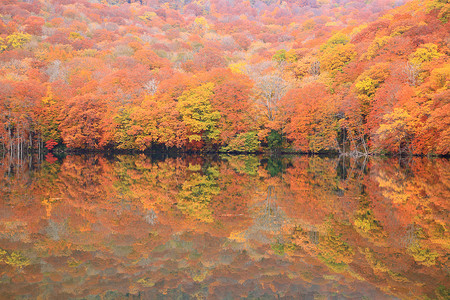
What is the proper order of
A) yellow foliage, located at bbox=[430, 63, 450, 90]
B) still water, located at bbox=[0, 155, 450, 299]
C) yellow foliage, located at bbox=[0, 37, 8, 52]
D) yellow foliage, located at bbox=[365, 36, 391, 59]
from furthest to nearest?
1. yellow foliage, located at bbox=[0, 37, 8, 52]
2. yellow foliage, located at bbox=[365, 36, 391, 59]
3. yellow foliage, located at bbox=[430, 63, 450, 90]
4. still water, located at bbox=[0, 155, 450, 299]

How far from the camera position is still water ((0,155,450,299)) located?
466 cm

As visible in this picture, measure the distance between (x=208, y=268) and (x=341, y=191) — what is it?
8.57m

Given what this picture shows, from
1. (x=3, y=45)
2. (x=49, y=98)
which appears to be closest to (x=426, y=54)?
(x=49, y=98)

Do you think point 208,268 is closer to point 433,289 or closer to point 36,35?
point 433,289

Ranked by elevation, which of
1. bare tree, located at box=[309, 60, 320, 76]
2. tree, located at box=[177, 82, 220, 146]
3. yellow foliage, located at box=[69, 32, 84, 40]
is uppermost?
yellow foliage, located at box=[69, 32, 84, 40]

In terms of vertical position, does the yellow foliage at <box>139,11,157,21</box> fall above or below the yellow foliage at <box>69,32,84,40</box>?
above

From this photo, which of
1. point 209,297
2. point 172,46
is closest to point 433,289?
point 209,297

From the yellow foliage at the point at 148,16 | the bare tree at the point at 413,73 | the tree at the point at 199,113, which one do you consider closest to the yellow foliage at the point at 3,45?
the tree at the point at 199,113

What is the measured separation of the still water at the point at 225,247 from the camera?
4.66 metres

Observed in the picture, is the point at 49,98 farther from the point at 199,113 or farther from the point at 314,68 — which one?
the point at 314,68

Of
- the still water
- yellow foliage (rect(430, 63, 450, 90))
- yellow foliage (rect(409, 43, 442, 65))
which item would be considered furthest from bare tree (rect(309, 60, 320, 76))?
the still water

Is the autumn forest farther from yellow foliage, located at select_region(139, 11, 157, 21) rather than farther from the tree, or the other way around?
yellow foliage, located at select_region(139, 11, 157, 21)

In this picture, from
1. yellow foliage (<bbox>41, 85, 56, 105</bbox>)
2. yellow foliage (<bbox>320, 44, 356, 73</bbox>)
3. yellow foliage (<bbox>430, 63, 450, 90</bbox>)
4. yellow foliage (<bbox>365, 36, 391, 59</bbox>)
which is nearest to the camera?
yellow foliage (<bbox>430, 63, 450, 90</bbox>)

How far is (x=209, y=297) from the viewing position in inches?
177
